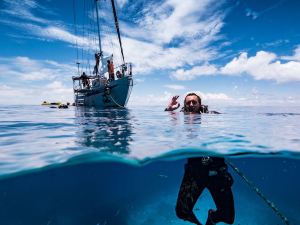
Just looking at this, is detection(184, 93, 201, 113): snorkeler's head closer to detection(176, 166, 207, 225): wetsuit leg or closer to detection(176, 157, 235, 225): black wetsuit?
detection(176, 157, 235, 225): black wetsuit

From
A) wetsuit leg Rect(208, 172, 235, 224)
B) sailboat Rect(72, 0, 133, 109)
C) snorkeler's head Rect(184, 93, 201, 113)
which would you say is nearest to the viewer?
wetsuit leg Rect(208, 172, 235, 224)

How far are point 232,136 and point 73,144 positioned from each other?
6.29 metres

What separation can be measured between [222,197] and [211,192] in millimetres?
331

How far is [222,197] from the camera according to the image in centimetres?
659

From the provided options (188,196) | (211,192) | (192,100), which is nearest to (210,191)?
(211,192)

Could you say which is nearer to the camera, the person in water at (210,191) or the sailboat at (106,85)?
the person in water at (210,191)

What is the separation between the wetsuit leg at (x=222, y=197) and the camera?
21.2ft

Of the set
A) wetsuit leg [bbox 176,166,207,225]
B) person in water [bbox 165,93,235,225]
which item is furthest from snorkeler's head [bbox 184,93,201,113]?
wetsuit leg [bbox 176,166,207,225]

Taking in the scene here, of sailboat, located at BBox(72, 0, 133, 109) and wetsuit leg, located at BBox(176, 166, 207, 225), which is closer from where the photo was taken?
wetsuit leg, located at BBox(176, 166, 207, 225)

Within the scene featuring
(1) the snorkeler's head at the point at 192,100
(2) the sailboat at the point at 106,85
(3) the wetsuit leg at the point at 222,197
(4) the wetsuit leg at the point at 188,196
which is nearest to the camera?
(3) the wetsuit leg at the point at 222,197

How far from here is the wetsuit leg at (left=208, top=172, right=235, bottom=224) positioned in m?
6.45

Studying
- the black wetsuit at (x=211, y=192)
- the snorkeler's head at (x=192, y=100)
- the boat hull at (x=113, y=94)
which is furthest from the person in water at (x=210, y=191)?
the boat hull at (x=113, y=94)

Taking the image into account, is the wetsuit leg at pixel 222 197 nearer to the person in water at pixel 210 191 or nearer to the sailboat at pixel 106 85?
the person in water at pixel 210 191

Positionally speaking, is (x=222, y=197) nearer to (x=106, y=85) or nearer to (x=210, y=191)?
(x=210, y=191)
